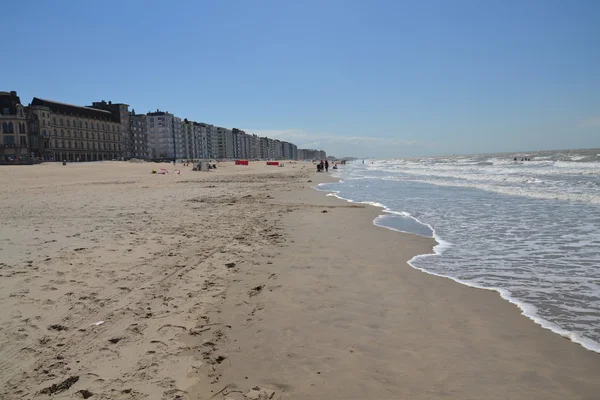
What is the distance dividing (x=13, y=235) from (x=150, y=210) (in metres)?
4.56

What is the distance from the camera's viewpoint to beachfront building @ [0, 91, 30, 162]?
75.9 metres

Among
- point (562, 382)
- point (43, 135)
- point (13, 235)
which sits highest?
point (43, 135)

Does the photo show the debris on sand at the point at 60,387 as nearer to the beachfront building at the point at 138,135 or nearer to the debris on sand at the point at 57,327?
the debris on sand at the point at 57,327

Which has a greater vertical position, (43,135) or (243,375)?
(43,135)

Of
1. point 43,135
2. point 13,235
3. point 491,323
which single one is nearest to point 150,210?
point 13,235

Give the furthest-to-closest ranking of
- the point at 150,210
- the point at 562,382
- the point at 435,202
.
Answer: the point at 435,202, the point at 150,210, the point at 562,382

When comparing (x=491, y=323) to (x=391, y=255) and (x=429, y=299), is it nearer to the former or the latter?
(x=429, y=299)

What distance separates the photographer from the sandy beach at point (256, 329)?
304cm

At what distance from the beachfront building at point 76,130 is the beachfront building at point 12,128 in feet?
14.2

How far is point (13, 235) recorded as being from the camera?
8180 millimetres

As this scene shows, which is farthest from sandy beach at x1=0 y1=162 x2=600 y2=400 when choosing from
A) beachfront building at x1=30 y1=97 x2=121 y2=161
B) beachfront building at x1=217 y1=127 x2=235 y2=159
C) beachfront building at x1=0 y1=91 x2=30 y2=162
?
beachfront building at x1=217 y1=127 x2=235 y2=159

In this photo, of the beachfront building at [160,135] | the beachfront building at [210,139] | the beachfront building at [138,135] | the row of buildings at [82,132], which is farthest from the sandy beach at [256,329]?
the beachfront building at [210,139]

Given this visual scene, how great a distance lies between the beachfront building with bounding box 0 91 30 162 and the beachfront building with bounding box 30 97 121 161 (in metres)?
4.33

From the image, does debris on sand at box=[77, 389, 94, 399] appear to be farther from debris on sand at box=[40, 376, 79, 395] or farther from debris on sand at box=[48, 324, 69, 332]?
debris on sand at box=[48, 324, 69, 332]
